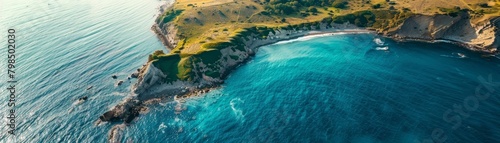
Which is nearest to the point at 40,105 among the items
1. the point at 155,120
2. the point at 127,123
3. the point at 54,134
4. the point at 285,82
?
the point at 54,134

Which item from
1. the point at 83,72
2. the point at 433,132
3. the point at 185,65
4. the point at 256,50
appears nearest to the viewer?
the point at 433,132

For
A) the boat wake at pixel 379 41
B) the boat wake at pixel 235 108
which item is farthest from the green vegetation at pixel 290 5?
the boat wake at pixel 235 108

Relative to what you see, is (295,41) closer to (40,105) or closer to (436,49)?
(436,49)

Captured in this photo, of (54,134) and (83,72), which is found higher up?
(83,72)

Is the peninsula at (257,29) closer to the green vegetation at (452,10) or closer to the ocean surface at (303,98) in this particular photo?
the green vegetation at (452,10)

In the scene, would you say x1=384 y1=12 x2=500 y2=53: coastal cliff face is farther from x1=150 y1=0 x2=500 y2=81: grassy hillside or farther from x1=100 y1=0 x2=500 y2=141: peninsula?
x1=150 y1=0 x2=500 y2=81: grassy hillside
